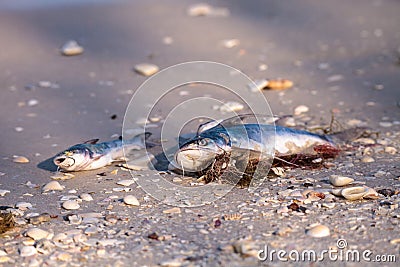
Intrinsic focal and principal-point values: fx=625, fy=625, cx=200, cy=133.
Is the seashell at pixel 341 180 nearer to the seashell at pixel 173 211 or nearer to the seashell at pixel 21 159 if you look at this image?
the seashell at pixel 173 211

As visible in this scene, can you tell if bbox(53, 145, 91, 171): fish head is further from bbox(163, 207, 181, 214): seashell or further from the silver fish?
bbox(163, 207, 181, 214): seashell

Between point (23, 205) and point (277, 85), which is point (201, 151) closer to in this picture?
point (23, 205)

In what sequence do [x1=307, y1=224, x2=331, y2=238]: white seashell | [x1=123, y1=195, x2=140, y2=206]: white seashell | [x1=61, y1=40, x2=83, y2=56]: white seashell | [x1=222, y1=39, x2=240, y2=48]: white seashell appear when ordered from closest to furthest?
[x1=307, y1=224, x2=331, y2=238]: white seashell, [x1=123, y1=195, x2=140, y2=206]: white seashell, [x1=61, y1=40, x2=83, y2=56]: white seashell, [x1=222, y1=39, x2=240, y2=48]: white seashell

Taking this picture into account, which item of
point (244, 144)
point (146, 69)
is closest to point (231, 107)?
point (146, 69)

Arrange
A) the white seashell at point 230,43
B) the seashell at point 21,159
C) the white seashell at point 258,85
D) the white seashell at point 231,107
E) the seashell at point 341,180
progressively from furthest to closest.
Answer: the white seashell at point 230,43, the white seashell at point 258,85, the white seashell at point 231,107, the seashell at point 21,159, the seashell at point 341,180

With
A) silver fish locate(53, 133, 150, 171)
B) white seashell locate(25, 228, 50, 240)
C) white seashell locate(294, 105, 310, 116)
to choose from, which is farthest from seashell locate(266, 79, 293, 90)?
white seashell locate(25, 228, 50, 240)

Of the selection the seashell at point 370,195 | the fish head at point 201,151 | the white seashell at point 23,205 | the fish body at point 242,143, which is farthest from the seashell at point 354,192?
the white seashell at point 23,205
